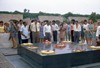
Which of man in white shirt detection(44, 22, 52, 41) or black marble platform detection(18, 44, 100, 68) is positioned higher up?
man in white shirt detection(44, 22, 52, 41)

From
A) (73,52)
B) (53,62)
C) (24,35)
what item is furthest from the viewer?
(24,35)

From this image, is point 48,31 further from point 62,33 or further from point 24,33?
point 24,33

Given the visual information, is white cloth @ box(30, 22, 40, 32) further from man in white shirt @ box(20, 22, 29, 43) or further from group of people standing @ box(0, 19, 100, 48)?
man in white shirt @ box(20, 22, 29, 43)

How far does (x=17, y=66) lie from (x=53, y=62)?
184cm

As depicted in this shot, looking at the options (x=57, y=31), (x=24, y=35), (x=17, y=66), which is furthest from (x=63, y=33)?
(x=17, y=66)

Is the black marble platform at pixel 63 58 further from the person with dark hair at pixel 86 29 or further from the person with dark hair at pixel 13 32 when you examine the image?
the person with dark hair at pixel 86 29

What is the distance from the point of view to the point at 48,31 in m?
11.5

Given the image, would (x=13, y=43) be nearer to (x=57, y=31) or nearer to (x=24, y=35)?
(x=24, y=35)

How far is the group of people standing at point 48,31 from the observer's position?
1091cm

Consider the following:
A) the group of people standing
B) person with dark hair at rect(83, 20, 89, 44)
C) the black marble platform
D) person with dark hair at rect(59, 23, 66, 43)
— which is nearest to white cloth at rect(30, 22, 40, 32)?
the group of people standing

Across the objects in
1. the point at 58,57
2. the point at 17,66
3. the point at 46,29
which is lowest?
the point at 17,66

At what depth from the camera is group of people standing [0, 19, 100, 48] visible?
35.8ft

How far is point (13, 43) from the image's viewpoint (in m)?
11.3

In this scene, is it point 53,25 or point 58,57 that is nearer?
point 58,57
